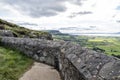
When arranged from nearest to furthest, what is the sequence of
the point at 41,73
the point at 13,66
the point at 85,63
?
the point at 85,63, the point at 41,73, the point at 13,66

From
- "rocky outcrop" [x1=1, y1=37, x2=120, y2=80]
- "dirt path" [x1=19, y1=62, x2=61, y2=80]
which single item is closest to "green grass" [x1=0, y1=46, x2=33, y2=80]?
"dirt path" [x1=19, y1=62, x2=61, y2=80]

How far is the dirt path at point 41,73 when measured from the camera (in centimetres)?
1318

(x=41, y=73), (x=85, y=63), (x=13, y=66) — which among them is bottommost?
(x=41, y=73)

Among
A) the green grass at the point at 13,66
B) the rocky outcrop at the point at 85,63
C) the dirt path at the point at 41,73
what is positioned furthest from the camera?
the dirt path at the point at 41,73

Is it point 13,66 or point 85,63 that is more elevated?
point 85,63

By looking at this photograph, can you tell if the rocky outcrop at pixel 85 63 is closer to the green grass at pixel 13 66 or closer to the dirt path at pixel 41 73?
the dirt path at pixel 41 73

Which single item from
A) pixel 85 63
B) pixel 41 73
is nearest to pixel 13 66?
pixel 41 73

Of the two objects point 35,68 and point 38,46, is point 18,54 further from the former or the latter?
point 35,68

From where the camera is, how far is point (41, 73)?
46.8 ft

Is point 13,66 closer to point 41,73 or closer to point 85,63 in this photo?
point 41,73

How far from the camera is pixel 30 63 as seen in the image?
56.2 feet

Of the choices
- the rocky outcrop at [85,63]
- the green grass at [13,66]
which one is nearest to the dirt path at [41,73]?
the green grass at [13,66]

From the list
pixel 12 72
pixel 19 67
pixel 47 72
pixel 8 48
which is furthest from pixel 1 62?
pixel 8 48

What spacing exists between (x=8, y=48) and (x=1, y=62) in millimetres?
6034
